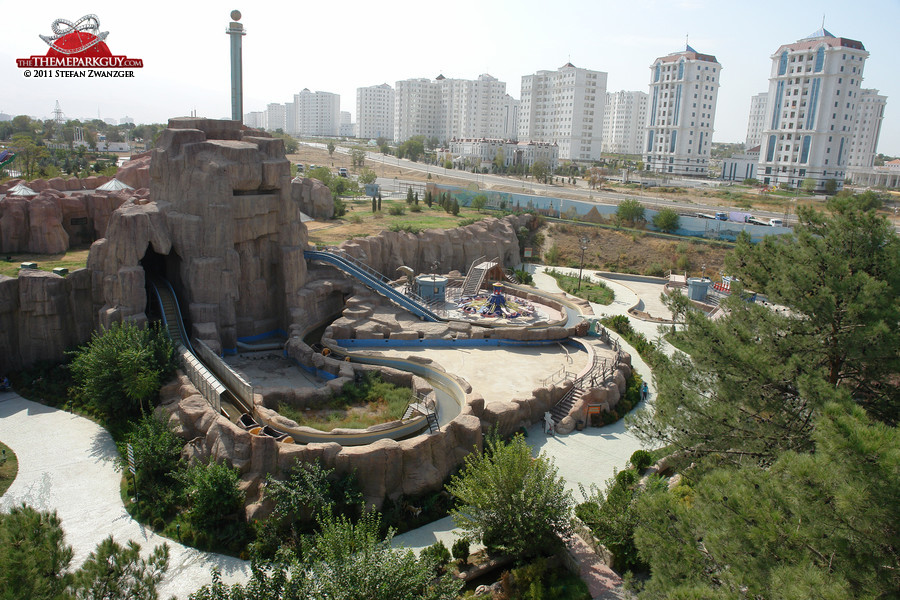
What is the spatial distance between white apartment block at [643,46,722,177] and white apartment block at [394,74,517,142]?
48.7 metres

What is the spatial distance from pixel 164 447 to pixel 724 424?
15.0 metres

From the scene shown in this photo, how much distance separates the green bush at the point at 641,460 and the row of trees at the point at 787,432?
1948 millimetres

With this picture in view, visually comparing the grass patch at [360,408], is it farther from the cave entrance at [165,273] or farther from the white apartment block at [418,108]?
the white apartment block at [418,108]

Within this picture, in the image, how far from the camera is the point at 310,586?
10.7 metres

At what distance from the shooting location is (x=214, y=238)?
25328 millimetres

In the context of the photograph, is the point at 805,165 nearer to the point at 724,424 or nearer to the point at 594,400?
the point at 594,400

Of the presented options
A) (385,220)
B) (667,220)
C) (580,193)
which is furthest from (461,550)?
(580,193)

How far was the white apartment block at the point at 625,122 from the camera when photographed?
176875 mm

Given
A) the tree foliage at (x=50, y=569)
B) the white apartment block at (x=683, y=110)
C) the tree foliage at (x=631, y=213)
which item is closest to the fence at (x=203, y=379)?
the tree foliage at (x=50, y=569)

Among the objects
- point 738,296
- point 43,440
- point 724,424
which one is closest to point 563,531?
point 724,424

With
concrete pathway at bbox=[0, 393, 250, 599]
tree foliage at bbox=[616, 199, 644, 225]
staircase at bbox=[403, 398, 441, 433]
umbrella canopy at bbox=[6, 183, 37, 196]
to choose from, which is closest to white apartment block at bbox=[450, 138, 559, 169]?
tree foliage at bbox=[616, 199, 644, 225]

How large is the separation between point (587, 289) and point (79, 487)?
101 ft

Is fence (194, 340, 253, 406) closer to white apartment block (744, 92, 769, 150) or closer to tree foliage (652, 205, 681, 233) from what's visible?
tree foliage (652, 205, 681, 233)

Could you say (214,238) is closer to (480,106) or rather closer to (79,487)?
(79,487)
